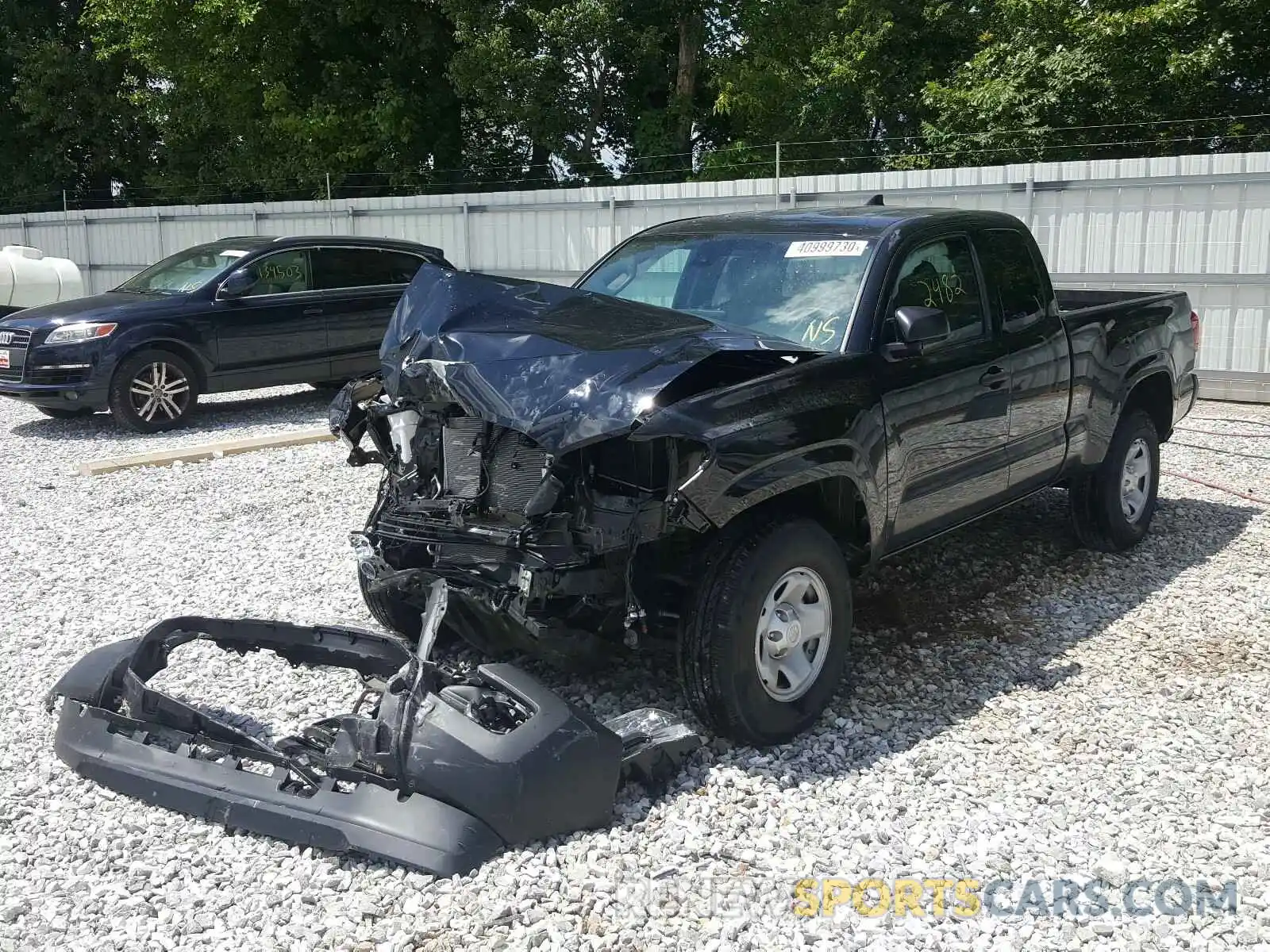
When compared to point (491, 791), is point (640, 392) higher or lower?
higher

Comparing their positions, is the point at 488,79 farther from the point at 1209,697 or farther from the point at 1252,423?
the point at 1209,697

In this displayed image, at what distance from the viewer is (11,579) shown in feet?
21.0

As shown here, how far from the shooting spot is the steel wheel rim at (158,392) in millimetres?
10758

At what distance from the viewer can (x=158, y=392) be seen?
10.9 metres

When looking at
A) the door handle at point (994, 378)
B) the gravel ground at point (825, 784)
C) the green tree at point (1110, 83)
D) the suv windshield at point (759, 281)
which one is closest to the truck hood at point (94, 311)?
the gravel ground at point (825, 784)

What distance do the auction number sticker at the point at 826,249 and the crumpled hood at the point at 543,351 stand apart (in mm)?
622

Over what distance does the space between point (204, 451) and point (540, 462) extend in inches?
247

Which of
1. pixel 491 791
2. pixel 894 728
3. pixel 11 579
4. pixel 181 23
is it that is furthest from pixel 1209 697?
pixel 181 23

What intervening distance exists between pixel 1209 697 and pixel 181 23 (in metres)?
27.0

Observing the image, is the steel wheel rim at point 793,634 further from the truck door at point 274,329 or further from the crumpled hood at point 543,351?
the truck door at point 274,329

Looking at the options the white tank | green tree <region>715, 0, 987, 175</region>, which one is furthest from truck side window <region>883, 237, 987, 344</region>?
green tree <region>715, 0, 987, 175</region>

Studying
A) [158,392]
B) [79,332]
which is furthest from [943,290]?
[79,332]

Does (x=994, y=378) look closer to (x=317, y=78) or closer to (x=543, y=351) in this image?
(x=543, y=351)

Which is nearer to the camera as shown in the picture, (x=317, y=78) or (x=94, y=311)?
(x=94, y=311)
